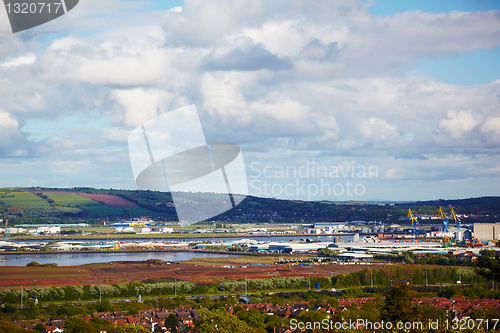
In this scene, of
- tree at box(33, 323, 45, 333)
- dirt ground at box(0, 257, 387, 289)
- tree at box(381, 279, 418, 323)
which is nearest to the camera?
tree at box(381, 279, 418, 323)

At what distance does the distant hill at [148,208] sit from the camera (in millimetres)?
106188

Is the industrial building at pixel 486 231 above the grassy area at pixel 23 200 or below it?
below

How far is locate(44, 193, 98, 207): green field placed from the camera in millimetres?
113500

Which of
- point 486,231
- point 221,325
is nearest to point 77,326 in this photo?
point 221,325

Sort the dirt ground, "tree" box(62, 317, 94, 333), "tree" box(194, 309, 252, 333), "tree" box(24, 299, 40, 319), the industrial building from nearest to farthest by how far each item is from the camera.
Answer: "tree" box(194, 309, 252, 333)
"tree" box(62, 317, 94, 333)
"tree" box(24, 299, 40, 319)
the dirt ground
the industrial building

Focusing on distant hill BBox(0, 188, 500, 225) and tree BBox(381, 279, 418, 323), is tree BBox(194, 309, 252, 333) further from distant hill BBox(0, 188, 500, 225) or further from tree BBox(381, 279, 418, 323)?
distant hill BBox(0, 188, 500, 225)

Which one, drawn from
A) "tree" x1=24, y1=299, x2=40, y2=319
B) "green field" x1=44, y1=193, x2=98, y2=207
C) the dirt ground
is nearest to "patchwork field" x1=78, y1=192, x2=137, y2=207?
"green field" x1=44, y1=193, x2=98, y2=207

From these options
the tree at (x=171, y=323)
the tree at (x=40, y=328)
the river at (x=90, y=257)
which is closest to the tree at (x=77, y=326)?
the tree at (x=40, y=328)

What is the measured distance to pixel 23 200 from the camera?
367 feet

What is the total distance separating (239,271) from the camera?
35.8 meters

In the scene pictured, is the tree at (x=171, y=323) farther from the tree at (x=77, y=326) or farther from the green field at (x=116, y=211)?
the green field at (x=116, y=211)

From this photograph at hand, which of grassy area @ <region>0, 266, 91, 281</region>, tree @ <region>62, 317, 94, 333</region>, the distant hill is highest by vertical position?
the distant hill

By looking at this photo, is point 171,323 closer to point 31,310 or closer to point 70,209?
point 31,310

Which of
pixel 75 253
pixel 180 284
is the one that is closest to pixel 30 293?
pixel 180 284
